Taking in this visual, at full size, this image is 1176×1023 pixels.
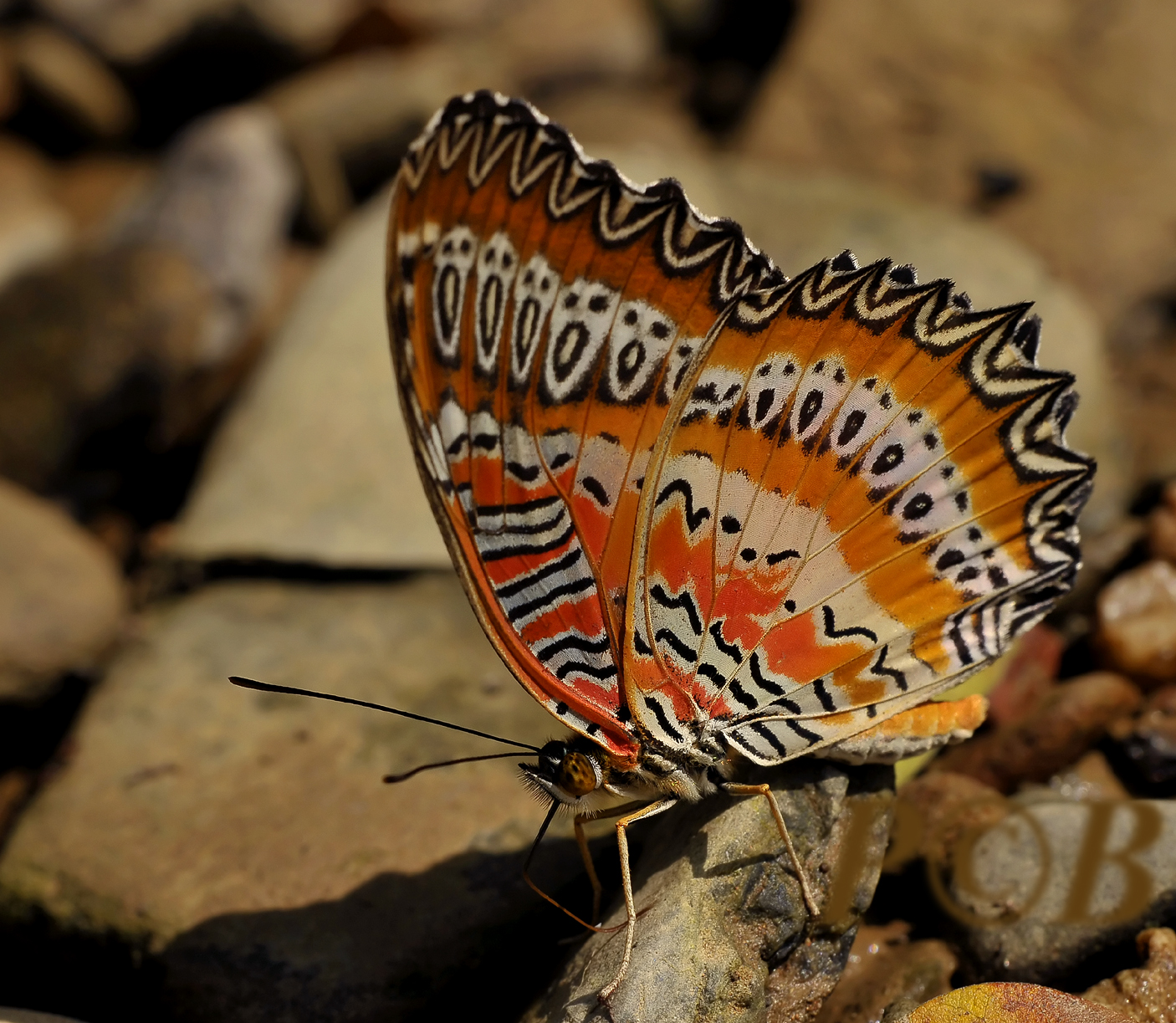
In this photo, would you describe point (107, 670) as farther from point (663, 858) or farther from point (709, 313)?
point (709, 313)

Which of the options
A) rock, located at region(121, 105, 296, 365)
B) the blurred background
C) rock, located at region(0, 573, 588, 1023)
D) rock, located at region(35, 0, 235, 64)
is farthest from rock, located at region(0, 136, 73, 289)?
rock, located at region(0, 573, 588, 1023)

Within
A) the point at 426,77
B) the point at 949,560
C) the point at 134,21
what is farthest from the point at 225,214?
the point at 949,560

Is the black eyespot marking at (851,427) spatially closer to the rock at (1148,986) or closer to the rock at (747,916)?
the rock at (747,916)

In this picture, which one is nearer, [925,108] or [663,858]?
[663,858]

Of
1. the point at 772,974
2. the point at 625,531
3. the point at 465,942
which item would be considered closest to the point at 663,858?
the point at 772,974

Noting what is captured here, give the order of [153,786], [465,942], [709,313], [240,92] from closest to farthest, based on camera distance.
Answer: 1. [709,313]
2. [465,942]
3. [153,786]
4. [240,92]

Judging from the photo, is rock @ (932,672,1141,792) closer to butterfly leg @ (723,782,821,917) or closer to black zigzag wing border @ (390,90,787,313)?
butterfly leg @ (723,782,821,917)
